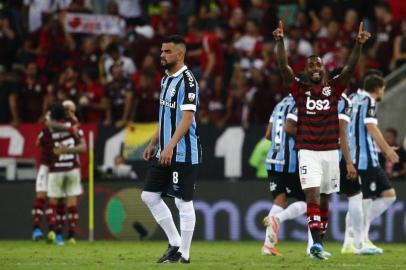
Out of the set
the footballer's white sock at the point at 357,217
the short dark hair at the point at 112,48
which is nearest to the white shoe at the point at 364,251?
the footballer's white sock at the point at 357,217

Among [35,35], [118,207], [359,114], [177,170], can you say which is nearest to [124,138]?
[118,207]

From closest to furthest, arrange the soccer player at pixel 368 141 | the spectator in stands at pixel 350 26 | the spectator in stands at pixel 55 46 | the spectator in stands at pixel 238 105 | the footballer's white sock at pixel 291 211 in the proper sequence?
the footballer's white sock at pixel 291 211 < the soccer player at pixel 368 141 < the spectator in stands at pixel 238 105 < the spectator in stands at pixel 350 26 < the spectator in stands at pixel 55 46

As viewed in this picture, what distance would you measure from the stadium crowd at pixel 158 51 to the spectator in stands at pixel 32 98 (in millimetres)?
20

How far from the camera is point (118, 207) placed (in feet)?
65.9

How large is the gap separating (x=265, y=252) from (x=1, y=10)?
516 inches

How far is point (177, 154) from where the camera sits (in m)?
12.4

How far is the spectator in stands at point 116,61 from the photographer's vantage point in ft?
76.5

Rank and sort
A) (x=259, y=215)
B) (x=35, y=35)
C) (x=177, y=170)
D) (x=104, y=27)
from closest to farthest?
(x=177, y=170) → (x=259, y=215) → (x=104, y=27) → (x=35, y=35)

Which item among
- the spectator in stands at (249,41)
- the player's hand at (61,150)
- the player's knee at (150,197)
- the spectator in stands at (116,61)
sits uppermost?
the spectator in stands at (249,41)

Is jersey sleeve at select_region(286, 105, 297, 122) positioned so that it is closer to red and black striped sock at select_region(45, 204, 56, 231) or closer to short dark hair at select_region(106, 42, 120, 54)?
red and black striped sock at select_region(45, 204, 56, 231)

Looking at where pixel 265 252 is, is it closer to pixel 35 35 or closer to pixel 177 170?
pixel 177 170

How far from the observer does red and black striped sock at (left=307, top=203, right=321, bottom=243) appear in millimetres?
13008

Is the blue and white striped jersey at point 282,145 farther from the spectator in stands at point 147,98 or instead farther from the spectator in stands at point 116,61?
the spectator in stands at point 116,61

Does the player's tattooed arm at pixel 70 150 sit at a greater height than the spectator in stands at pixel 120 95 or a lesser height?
lesser
